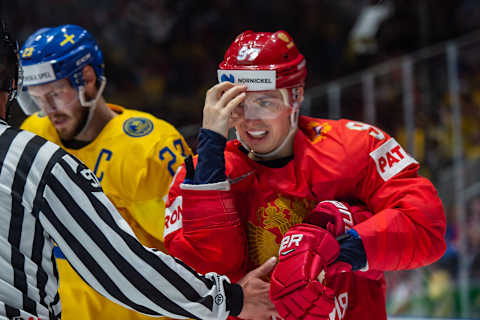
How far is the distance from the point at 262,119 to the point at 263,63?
153mm

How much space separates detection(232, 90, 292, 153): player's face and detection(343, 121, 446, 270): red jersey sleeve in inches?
7.5

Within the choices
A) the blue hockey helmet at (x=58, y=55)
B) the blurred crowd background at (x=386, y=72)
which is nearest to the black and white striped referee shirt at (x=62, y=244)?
the blue hockey helmet at (x=58, y=55)

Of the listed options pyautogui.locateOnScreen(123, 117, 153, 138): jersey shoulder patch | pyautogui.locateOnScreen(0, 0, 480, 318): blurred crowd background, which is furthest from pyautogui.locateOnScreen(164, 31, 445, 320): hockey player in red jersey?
pyautogui.locateOnScreen(0, 0, 480, 318): blurred crowd background

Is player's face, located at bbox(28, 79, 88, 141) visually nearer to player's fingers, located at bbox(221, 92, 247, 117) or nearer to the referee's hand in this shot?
player's fingers, located at bbox(221, 92, 247, 117)

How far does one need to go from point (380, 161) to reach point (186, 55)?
13.0 ft

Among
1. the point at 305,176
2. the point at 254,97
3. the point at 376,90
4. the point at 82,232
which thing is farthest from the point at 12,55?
the point at 376,90

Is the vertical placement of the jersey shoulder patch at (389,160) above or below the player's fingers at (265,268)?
above

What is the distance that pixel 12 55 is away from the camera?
148 cm

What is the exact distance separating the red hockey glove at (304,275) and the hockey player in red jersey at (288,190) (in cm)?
3

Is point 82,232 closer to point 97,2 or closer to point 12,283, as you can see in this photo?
point 12,283

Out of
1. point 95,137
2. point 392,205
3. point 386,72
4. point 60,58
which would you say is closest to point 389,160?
point 392,205

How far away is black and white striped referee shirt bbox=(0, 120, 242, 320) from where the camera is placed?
131 cm

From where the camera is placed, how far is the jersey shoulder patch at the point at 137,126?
2.37 m

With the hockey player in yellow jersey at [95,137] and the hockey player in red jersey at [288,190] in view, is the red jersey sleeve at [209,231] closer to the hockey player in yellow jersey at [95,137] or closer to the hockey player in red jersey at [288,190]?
the hockey player in red jersey at [288,190]
